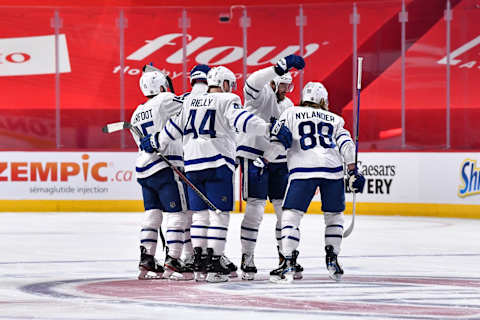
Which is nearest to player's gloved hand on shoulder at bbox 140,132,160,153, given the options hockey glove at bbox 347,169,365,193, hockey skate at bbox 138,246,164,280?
hockey skate at bbox 138,246,164,280

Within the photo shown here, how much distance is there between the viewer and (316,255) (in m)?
7.78

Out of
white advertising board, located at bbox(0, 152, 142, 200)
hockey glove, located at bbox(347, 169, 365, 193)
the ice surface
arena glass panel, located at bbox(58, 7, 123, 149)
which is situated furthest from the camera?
arena glass panel, located at bbox(58, 7, 123, 149)

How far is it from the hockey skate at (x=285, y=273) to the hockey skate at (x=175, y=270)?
56 centimetres

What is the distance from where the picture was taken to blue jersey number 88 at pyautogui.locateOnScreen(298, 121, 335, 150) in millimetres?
6012

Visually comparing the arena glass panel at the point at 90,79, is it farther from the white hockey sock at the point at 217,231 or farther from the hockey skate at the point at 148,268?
the white hockey sock at the point at 217,231

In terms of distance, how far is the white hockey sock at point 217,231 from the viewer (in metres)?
5.94

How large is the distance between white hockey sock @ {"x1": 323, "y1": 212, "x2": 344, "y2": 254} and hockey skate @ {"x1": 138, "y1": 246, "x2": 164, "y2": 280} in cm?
109

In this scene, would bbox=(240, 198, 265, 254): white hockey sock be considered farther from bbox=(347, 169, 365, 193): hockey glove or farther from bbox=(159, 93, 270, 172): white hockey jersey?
bbox=(347, 169, 365, 193): hockey glove

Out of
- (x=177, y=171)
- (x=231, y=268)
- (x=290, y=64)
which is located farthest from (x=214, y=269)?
(x=290, y=64)

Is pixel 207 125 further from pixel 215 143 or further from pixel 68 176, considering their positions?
pixel 68 176

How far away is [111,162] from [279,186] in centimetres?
743

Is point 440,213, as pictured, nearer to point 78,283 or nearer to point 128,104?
point 128,104

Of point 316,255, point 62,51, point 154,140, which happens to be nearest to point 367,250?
point 316,255

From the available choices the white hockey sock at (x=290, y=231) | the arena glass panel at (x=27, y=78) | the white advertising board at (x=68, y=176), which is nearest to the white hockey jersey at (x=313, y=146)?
the white hockey sock at (x=290, y=231)
